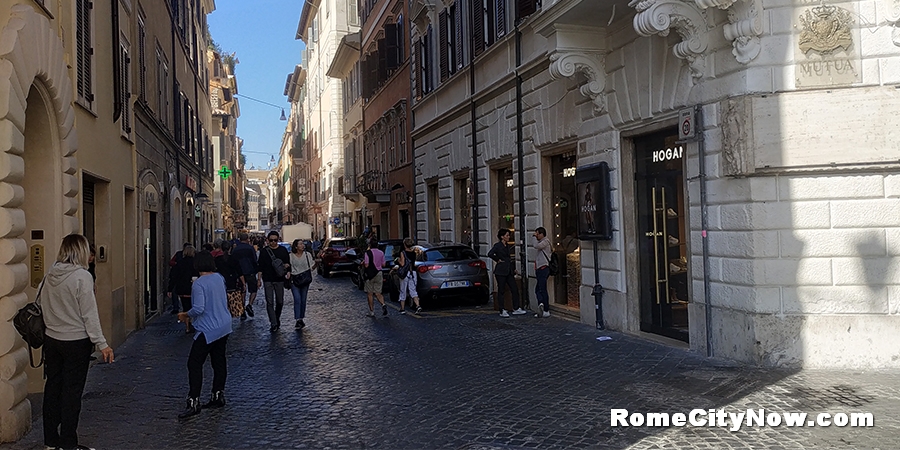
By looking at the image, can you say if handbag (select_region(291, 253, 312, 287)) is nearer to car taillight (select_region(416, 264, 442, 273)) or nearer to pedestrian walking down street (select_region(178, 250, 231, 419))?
car taillight (select_region(416, 264, 442, 273))

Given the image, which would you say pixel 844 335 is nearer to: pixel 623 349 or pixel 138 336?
pixel 623 349

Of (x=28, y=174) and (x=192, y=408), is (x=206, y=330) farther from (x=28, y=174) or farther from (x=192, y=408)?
(x=28, y=174)

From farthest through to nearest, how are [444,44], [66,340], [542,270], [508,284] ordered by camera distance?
[444,44]
[508,284]
[542,270]
[66,340]

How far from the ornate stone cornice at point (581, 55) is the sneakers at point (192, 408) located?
7.61 m

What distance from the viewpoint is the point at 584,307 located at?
1320 cm

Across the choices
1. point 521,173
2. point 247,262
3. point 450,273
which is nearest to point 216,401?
point 247,262

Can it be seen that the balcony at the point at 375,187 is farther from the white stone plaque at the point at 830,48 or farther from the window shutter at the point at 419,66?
the white stone plaque at the point at 830,48

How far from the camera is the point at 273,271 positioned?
14.2 metres

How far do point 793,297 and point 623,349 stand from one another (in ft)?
8.11

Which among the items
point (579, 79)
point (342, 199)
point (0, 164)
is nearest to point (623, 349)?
point (579, 79)

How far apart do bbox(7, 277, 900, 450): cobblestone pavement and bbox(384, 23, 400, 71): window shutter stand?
18390 millimetres

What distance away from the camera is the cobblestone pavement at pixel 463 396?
20.6ft

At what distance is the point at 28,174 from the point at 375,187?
86.3ft

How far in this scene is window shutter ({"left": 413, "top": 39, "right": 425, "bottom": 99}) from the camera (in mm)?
25203
